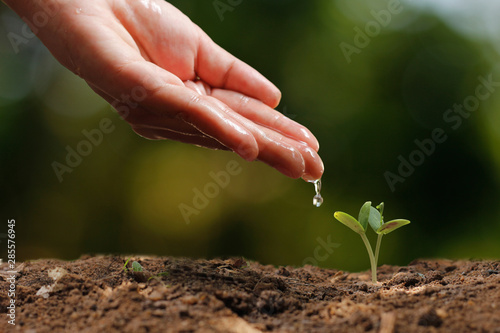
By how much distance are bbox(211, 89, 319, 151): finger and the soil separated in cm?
70

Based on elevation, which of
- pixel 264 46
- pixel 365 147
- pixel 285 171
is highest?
pixel 264 46

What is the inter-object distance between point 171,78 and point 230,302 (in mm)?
951

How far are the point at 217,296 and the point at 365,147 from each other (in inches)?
114

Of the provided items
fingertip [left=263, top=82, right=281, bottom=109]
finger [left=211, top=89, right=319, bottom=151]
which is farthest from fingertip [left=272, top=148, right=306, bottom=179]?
fingertip [left=263, top=82, right=281, bottom=109]

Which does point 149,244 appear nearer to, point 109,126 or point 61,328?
point 109,126

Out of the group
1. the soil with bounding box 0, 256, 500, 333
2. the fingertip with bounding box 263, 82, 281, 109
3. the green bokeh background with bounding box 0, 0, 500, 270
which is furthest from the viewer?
the green bokeh background with bounding box 0, 0, 500, 270

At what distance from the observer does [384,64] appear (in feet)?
13.2

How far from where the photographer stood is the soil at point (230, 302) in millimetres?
1157

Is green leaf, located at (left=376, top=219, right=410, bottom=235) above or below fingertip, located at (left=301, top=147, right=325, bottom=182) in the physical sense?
below

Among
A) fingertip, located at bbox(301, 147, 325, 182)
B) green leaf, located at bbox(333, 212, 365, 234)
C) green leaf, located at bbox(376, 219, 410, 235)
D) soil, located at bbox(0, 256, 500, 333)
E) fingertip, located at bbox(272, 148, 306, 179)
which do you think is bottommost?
soil, located at bbox(0, 256, 500, 333)

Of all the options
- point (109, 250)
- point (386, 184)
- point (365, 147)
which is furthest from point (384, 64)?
point (109, 250)

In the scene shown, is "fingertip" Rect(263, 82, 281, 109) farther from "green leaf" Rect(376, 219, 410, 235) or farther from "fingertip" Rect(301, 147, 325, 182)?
"green leaf" Rect(376, 219, 410, 235)

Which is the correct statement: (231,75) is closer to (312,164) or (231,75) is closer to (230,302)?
(312,164)

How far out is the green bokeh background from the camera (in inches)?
152
